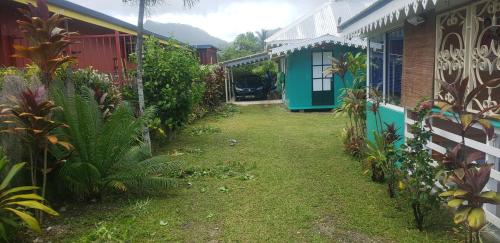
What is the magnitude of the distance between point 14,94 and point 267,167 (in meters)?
4.09

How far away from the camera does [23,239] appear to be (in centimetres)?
424

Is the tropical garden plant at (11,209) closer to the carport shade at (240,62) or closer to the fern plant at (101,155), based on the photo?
the fern plant at (101,155)

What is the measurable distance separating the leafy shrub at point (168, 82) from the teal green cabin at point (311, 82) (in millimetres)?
6821

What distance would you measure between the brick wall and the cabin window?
480 mm

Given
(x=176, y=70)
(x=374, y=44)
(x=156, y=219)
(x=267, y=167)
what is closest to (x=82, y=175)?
(x=156, y=219)

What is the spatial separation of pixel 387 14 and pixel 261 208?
9.35 feet

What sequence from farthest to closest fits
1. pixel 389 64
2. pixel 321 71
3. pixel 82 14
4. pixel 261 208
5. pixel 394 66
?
pixel 321 71, pixel 82 14, pixel 389 64, pixel 394 66, pixel 261 208

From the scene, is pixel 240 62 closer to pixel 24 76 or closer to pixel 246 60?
pixel 246 60

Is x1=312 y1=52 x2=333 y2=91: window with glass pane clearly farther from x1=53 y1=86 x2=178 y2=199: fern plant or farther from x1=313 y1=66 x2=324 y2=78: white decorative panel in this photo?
x1=53 y1=86 x2=178 y2=199: fern plant

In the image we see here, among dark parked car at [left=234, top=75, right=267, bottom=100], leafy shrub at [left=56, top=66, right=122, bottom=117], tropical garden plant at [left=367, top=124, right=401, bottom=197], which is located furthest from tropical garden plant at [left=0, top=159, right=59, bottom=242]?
dark parked car at [left=234, top=75, right=267, bottom=100]

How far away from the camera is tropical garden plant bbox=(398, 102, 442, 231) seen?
13.0 ft

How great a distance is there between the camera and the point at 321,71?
616 inches

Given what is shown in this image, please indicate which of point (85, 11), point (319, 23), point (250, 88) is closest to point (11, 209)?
point (85, 11)

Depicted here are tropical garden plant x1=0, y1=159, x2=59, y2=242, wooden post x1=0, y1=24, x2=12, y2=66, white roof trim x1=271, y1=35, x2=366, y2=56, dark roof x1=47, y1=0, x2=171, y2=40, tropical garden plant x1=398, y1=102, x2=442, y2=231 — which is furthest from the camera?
white roof trim x1=271, y1=35, x2=366, y2=56
